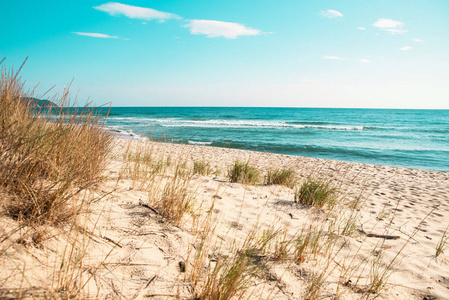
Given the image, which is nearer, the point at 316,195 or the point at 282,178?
the point at 316,195

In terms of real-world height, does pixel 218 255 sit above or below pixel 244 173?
below

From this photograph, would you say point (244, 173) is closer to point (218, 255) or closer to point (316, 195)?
point (316, 195)

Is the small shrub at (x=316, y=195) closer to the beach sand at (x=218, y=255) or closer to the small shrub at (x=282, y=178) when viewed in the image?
the beach sand at (x=218, y=255)

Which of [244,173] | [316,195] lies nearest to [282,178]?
[244,173]

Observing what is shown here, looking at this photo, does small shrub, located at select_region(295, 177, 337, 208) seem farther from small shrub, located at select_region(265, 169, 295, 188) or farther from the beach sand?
small shrub, located at select_region(265, 169, 295, 188)

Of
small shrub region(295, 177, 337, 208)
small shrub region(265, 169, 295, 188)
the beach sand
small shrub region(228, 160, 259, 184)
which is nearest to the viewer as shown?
the beach sand

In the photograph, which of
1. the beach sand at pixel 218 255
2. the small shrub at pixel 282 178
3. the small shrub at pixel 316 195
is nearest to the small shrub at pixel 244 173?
Answer: the small shrub at pixel 282 178

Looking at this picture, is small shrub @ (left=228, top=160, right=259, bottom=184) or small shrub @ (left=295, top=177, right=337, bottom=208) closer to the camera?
small shrub @ (left=295, top=177, right=337, bottom=208)

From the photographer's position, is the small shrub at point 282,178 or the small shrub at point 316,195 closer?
the small shrub at point 316,195

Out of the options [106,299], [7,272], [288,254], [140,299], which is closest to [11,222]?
[7,272]

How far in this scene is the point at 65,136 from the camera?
2.23m

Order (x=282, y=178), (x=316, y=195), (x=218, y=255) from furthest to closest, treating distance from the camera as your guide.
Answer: (x=282, y=178) < (x=316, y=195) < (x=218, y=255)

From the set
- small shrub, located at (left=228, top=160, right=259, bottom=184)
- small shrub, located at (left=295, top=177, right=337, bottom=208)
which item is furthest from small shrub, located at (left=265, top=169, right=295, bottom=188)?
small shrub, located at (left=295, top=177, right=337, bottom=208)

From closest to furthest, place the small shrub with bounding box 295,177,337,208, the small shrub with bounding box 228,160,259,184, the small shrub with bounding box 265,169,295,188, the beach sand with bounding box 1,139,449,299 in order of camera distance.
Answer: the beach sand with bounding box 1,139,449,299 < the small shrub with bounding box 295,177,337,208 < the small shrub with bounding box 228,160,259,184 < the small shrub with bounding box 265,169,295,188
